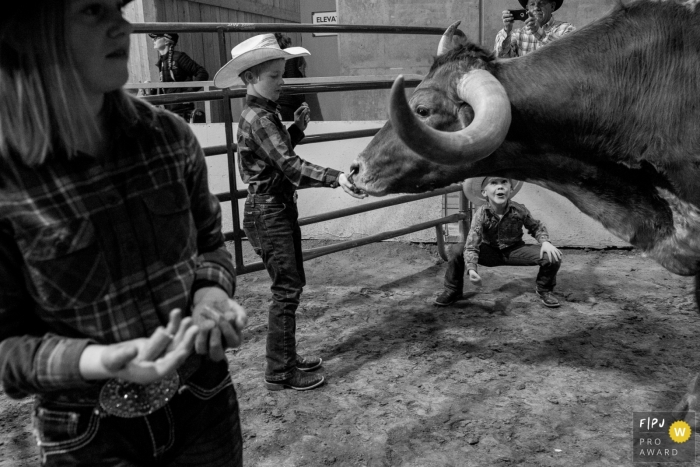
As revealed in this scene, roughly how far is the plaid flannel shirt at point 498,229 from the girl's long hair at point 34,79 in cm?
339

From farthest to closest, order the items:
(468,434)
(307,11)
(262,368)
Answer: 1. (307,11)
2. (262,368)
3. (468,434)

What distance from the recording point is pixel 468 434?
2.78m

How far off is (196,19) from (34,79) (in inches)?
332

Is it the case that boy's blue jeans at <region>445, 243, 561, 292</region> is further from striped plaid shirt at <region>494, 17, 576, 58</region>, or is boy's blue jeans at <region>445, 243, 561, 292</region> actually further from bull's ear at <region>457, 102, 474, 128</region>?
bull's ear at <region>457, 102, 474, 128</region>

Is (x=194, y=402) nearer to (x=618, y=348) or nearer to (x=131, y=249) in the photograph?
(x=131, y=249)

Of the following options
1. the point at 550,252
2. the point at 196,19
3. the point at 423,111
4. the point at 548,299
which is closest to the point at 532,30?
the point at 550,252

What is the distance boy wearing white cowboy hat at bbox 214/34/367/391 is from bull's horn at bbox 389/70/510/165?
715 millimetres

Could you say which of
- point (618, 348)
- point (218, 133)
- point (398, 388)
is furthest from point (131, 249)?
point (218, 133)

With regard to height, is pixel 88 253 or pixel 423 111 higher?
pixel 423 111

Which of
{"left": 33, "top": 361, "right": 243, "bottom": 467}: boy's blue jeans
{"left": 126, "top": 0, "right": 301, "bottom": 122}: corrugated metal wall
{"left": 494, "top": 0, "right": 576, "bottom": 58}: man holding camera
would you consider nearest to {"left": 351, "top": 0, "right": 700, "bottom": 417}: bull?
{"left": 33, "top": 361, "right": 243, "bottom": 467}: boy's blue jeans

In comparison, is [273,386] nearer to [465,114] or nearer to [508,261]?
[465,114]

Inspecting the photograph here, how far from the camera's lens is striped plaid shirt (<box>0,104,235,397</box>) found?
3.66 feet

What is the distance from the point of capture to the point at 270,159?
10.1ft

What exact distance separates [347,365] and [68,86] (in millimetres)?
2666
